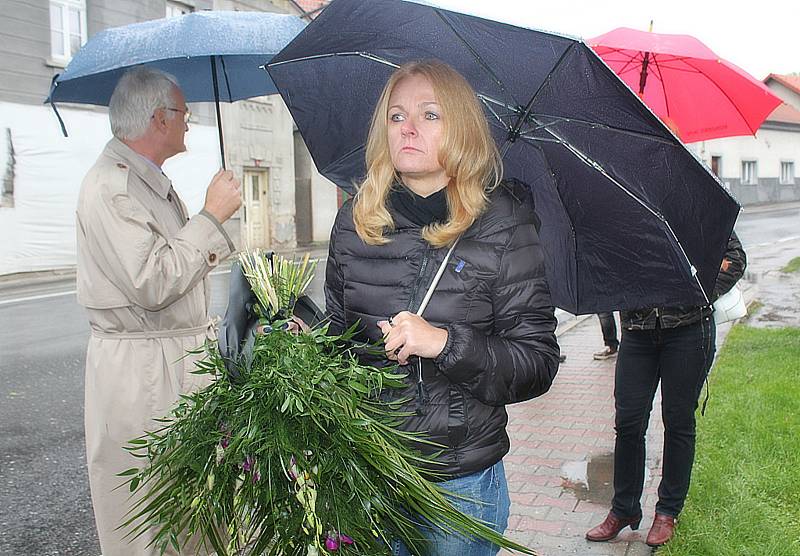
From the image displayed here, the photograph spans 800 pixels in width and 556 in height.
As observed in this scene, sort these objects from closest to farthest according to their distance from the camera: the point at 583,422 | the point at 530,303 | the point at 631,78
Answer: the point at 530,303
the point at 631,78
the point at 583,422

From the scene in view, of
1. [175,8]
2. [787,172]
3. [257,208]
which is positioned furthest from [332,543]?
[787,172]

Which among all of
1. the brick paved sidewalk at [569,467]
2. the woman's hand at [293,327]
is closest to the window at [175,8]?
the brick paved sidewalk at [569,467]

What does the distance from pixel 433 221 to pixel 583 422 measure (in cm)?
417

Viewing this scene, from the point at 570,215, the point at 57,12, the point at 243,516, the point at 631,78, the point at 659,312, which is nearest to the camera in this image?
the point at 243,516

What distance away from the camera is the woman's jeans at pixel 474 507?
7.23ft

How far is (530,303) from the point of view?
2168 millimetres

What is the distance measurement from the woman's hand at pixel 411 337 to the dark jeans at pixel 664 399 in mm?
1998

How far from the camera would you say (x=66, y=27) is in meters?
17.2

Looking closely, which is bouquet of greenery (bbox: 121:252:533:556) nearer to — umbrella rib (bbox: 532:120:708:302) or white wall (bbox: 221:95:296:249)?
umbrella rib (bbox: 532:120:708:302)

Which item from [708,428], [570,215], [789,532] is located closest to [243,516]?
[570,215]

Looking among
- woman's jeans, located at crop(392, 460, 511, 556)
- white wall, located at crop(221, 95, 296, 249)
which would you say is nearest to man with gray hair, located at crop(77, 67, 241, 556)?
woman's jeans, located at crop(392, 460, 511, 556)

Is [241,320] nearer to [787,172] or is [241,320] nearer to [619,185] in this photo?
[619,185]

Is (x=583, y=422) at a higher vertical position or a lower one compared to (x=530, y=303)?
lower

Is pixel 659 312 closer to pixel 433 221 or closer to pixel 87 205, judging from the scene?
pixel 433 221
